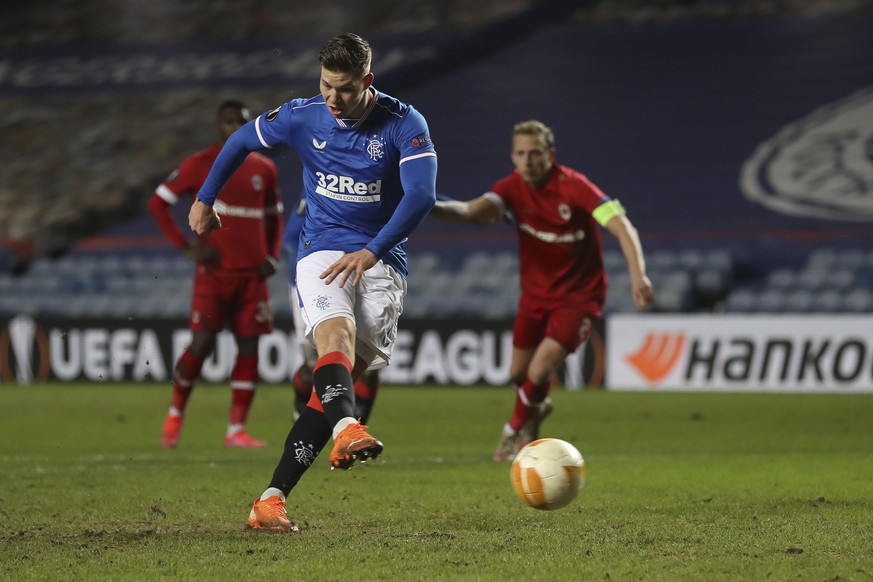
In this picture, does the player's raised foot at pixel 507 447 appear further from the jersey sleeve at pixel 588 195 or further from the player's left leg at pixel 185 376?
the player's left leg at pixel 185 376

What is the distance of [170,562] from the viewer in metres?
4.17

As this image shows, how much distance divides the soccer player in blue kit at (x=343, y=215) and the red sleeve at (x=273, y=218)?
3410mm

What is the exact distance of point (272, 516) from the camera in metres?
4.73

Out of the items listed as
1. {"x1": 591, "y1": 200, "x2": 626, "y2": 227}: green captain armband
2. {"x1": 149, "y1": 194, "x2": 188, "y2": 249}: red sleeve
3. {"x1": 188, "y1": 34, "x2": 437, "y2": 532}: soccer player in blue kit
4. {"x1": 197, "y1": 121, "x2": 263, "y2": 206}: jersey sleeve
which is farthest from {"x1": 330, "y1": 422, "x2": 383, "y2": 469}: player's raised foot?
{"x1": 149, "y1": 194, "x2": 188, "y2": 249}: red sleeve

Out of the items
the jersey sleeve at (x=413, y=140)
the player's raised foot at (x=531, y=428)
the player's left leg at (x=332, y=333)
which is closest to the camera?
the player's left leg at (x=332, y=333)

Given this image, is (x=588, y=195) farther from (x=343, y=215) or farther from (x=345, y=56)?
(x=345, y=56)

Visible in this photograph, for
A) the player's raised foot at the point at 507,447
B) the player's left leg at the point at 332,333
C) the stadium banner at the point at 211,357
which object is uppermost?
the player's left leg at the point at 332,333

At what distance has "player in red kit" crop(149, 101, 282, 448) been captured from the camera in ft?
27.7

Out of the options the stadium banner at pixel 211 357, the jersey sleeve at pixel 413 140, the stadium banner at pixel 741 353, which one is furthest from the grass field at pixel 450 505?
the stadium banner at pixel 211 357

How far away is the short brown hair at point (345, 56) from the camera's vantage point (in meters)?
4.68

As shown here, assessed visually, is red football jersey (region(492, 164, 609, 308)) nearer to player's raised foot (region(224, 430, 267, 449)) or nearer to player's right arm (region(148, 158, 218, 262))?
player's right arm (region(148, 158, 218, 262))

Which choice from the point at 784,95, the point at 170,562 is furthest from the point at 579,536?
the point at 784,95

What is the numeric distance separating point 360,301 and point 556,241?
9.25 feet

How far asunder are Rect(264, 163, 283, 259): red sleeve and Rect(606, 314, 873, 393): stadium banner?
5420mm
